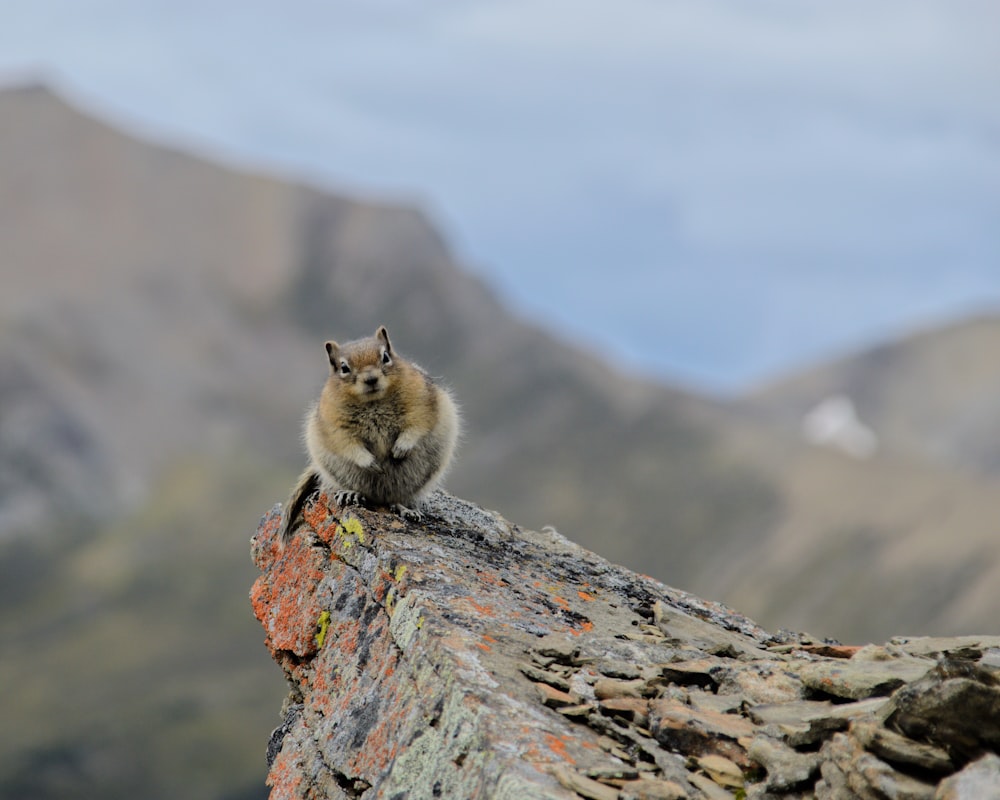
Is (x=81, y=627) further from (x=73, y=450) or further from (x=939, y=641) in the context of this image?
(x=939, y=641)

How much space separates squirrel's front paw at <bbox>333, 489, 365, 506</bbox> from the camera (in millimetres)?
15820

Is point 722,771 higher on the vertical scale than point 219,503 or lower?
lower

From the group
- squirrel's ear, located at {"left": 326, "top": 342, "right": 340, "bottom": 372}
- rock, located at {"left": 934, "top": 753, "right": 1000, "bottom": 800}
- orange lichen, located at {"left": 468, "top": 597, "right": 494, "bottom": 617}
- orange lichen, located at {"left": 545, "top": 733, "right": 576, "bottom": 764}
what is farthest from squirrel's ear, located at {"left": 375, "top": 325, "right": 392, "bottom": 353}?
rock, located at {"left": 934, "top": 753, "right": 1000, "bottom": 800}

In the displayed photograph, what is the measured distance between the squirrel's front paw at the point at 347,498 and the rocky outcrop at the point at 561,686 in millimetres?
144

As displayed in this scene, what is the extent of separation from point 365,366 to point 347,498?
5.48ft

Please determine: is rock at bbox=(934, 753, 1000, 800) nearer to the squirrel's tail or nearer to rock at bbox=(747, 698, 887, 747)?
rock at bbox=(747, 698, 887, 747)

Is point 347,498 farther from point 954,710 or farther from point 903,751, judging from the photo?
point 954,710

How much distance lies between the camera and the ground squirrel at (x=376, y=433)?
15.8 metres

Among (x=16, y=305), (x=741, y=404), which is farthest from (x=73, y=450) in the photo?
(x=741, y=404)

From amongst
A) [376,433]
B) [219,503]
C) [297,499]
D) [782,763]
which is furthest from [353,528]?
[219,503]

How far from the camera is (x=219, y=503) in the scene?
16475 centimetres

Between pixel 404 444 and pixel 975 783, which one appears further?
pixel 404 444

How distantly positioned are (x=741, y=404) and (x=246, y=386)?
76.6 metres

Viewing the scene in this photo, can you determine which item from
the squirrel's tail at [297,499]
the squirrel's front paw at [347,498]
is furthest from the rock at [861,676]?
the squirrel's tail at [297,499]
